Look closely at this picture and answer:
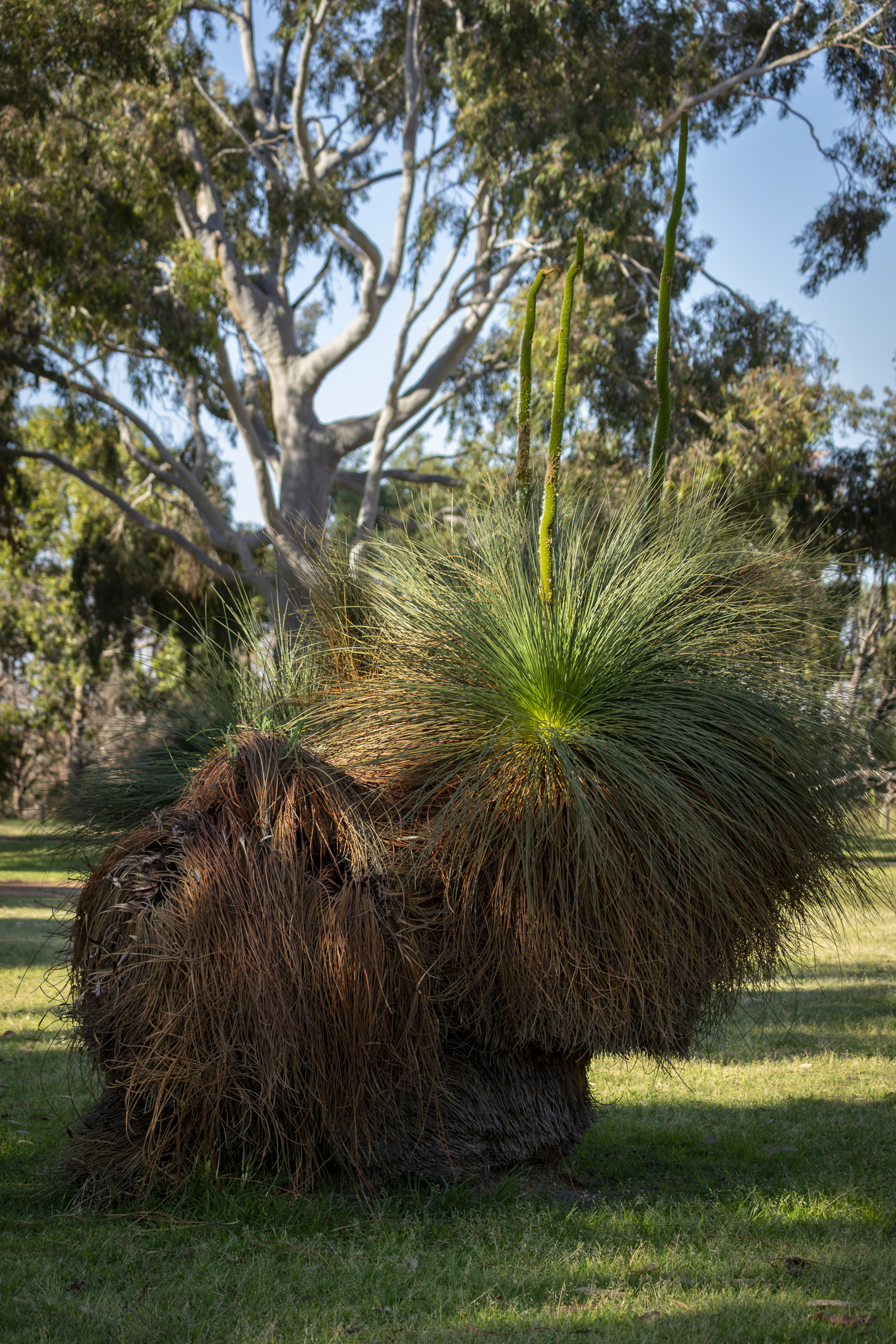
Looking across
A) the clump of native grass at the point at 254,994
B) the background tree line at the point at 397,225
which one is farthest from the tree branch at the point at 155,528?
the clump of native grass at the point at 254,994

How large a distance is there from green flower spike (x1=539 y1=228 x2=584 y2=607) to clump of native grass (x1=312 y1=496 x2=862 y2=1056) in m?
0.08

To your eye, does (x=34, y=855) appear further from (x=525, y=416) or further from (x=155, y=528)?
(x=525, y=416)

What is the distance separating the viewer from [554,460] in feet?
14.1

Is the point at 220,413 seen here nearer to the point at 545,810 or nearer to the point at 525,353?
the point at 525,353

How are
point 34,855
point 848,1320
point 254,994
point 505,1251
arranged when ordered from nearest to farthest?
point 848,1320, point 505,1251, point 254,994, point 34,855

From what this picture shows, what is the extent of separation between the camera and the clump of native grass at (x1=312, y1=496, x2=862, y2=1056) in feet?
11.6

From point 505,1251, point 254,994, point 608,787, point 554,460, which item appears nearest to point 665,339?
point 554,460

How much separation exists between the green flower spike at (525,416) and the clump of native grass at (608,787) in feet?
2.27

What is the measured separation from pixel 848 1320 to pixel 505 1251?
0.95 m

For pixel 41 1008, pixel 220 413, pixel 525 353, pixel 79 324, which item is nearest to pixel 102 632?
pixel 220 413

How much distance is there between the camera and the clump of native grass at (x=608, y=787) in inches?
139

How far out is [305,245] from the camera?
644 inches

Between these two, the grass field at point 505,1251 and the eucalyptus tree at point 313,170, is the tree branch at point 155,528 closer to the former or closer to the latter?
the eucalyptus tree at point 313,170

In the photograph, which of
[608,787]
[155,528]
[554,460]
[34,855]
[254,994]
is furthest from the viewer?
[155,528]
